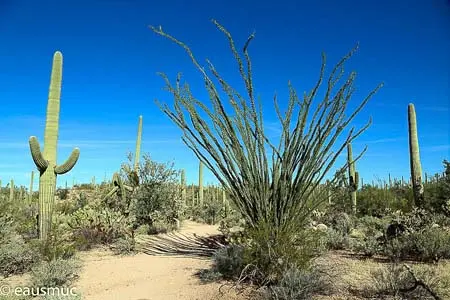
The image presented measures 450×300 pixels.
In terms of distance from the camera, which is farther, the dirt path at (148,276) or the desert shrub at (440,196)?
the desert shrub at (440,196)

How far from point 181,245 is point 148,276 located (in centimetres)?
337

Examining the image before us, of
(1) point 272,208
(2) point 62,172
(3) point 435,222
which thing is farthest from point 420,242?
(2) point 62,172

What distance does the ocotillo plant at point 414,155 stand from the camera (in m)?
13.3

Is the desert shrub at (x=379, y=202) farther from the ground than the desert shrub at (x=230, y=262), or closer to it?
farther from the ground

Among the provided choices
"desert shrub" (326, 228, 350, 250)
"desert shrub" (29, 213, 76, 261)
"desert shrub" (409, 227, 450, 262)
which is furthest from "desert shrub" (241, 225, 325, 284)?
"desert shrub" (29, 213, 76, 261)

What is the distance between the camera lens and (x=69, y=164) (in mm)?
9695

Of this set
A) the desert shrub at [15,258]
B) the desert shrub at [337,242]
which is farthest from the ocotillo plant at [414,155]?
Result: the desert shrub at [15,258]

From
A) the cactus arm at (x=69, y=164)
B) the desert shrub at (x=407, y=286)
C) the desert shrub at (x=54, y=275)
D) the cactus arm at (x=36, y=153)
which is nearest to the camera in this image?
the desert shrub at (x=407, y=286)

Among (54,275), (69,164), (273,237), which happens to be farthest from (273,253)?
(69,164)

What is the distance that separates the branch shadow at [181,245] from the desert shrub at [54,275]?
274 cm

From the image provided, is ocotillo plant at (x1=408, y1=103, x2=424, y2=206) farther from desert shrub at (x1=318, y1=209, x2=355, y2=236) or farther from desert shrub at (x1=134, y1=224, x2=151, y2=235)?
desert shrub at (x1=134, y1=224, x2=151, y2=235)

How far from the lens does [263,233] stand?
587 cm

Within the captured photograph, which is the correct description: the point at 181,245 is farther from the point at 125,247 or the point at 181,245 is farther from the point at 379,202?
the point at 379,202

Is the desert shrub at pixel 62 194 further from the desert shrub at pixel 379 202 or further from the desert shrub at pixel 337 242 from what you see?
the desert shrub at pixel 337 242
